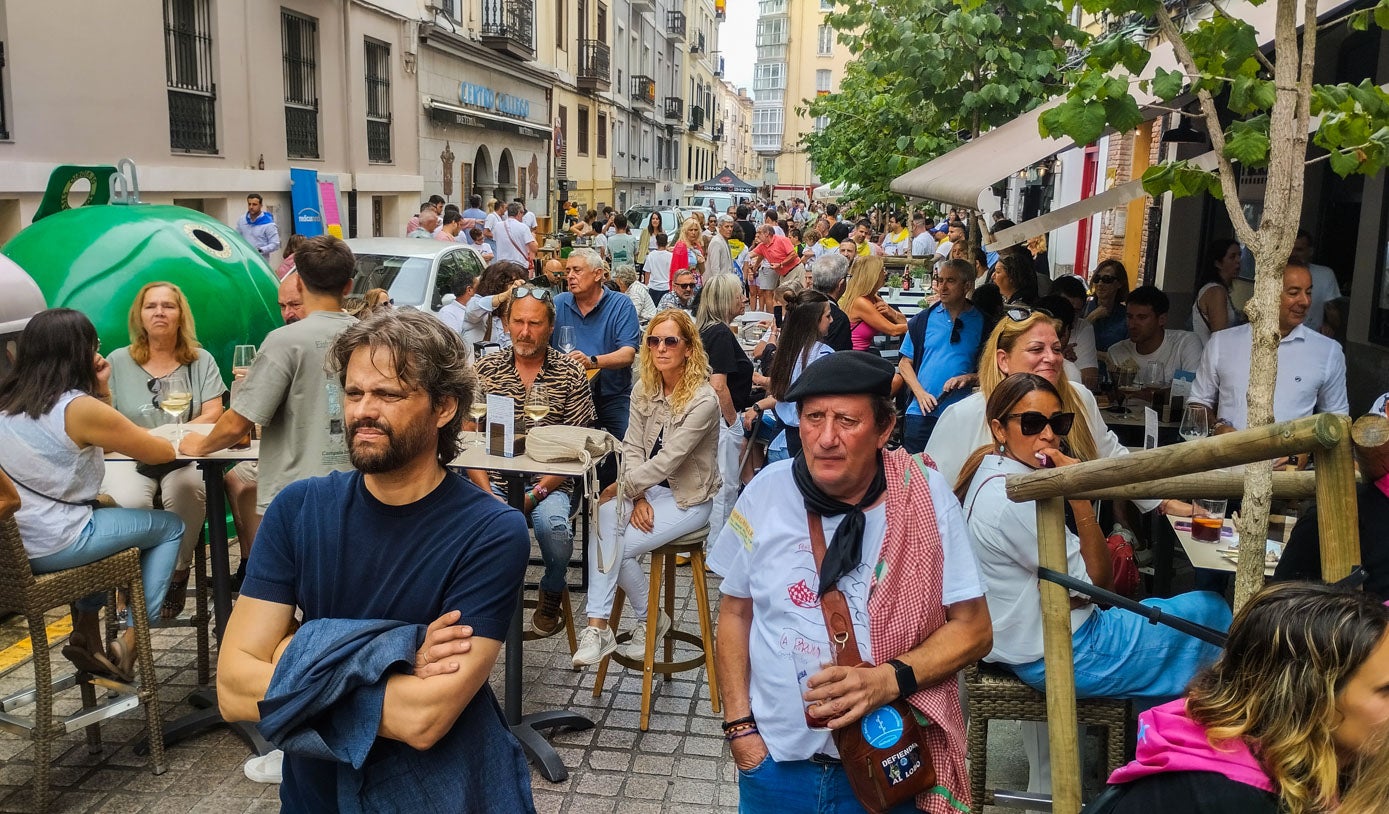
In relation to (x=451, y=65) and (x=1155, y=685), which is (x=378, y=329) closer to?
(x=1155, y=685)

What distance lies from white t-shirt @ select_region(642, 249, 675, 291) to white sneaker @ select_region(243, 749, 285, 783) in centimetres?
1143

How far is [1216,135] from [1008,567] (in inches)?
53.9

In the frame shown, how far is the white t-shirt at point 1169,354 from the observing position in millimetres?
7344

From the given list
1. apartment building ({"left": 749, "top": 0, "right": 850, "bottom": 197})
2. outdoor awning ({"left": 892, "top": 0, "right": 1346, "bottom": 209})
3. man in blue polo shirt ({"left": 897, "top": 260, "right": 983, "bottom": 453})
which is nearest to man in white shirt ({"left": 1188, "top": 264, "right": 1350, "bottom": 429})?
outdoor awning ({"left": 892, "top": 0, "right": 1346, "bottom": 209})

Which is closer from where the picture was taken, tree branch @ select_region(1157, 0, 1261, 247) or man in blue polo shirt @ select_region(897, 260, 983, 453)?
tree branch @ select_region(1157, 0, 1261, 247)

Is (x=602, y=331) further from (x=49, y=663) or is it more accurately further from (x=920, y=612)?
(x=920, y=612)

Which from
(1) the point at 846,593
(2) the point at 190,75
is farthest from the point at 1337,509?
(2) the point at 190,75

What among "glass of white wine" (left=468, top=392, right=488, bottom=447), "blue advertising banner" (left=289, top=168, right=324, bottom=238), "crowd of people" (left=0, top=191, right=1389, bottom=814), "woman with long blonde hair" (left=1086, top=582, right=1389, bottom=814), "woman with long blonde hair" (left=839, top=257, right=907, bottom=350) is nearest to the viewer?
"woman with long blonde hair" (left=1086, top=582, right=1389, bottom=814)

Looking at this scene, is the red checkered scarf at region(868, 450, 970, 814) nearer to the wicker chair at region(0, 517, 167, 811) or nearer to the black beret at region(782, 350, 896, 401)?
the black beret at region(782, 350, 896, 401)

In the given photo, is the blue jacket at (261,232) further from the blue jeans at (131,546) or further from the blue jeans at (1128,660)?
the blue jeans at (1128,660)

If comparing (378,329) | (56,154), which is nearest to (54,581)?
(378,329)

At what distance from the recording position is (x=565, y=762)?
15.1 feet

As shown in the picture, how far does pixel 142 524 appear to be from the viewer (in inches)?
180

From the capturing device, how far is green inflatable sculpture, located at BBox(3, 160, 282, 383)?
6625mm
